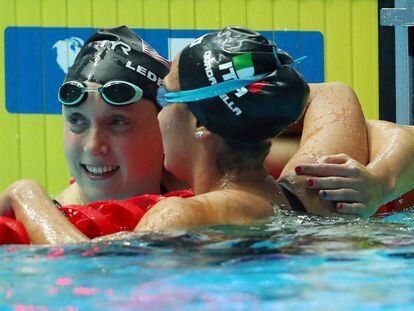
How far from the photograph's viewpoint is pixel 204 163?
3027 mm

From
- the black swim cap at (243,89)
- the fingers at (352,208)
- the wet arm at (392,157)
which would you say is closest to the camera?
the black swim cap at (243,89)

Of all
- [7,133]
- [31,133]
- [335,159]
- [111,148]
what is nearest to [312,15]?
[31,133]

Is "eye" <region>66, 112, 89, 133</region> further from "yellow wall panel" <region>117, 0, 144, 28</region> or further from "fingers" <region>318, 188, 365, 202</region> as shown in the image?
Result: "yellow wall panel" <region>117, 0, 144, 28</region>

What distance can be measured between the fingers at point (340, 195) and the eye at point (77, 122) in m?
1.23

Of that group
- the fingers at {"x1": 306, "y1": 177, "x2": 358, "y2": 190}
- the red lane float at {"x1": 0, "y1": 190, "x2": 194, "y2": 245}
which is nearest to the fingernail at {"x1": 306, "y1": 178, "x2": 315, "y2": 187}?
the fingers at {"x1": 306, "y1": 177, "x2": 358, "y2": 190}

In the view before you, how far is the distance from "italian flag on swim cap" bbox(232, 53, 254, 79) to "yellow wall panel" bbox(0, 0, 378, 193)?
4.94m

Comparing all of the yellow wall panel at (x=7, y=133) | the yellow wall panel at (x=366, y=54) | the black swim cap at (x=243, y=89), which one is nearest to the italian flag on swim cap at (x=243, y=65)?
the black swim cap at (x=243, y=89)

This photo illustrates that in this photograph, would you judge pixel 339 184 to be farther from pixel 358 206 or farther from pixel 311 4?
pixel 311 4

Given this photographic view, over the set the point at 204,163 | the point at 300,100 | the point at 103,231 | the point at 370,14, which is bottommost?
the point at 103,231

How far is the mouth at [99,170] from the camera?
3906 millimetres

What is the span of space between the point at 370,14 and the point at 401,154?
4.68m

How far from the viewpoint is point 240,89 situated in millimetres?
2990

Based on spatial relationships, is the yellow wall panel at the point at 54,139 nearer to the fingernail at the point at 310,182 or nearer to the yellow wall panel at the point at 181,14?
the yellow wall panel at the point at 181,14

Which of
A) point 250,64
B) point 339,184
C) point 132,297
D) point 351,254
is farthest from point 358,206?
point 132,297
